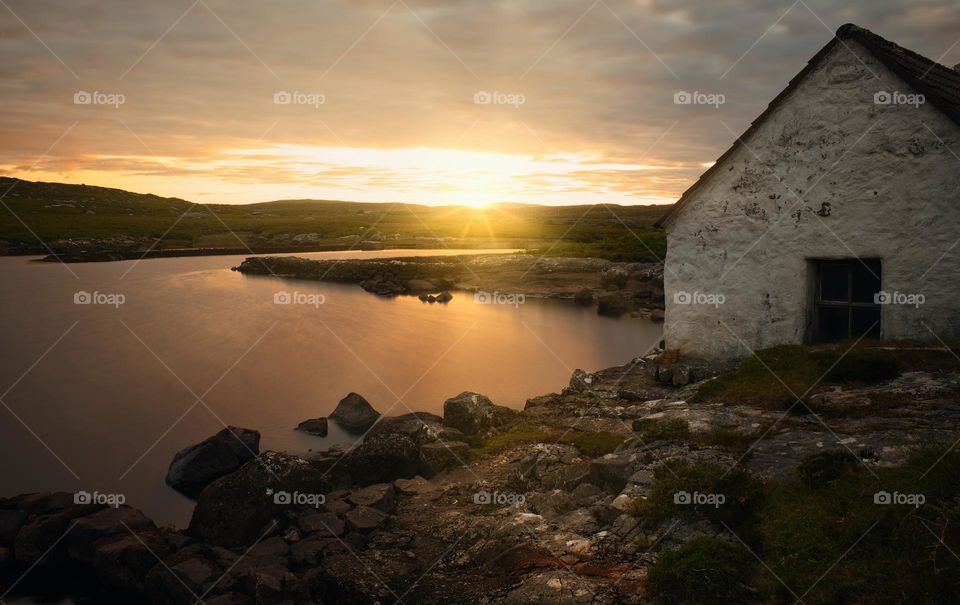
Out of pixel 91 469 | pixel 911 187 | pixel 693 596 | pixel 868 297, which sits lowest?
pixel 91 469

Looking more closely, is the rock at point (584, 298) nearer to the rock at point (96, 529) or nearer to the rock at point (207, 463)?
the rock at point (207, 463)

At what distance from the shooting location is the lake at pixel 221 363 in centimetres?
1698

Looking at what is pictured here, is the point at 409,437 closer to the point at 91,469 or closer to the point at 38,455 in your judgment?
the point at 91,469

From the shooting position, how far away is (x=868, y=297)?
14.0 m

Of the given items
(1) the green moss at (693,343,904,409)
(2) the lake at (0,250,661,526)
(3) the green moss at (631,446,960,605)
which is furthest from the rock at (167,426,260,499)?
(1) the green moss at (693,343,904,409)

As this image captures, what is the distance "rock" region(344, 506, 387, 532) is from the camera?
10.3 m

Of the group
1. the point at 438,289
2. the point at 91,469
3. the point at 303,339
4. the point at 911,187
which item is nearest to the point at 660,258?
the point at 438,289

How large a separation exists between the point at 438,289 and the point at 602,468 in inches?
1756

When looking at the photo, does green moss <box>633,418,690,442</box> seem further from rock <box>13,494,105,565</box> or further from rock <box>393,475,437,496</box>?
rock <box>13,494,105,565</box>

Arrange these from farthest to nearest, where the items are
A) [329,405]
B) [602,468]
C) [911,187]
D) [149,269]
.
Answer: [149,269]
[329,405]
[911,187]
[602,468]

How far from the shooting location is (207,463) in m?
14.0

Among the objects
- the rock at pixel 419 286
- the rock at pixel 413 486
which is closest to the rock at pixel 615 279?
the rock at pixel 419 286

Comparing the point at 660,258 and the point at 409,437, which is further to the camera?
the point at 660,258

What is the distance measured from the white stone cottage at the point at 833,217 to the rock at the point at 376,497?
331 inches
